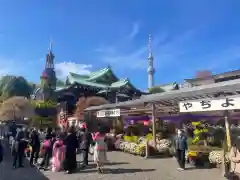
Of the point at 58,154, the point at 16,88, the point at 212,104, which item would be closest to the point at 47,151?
the point at 58,154

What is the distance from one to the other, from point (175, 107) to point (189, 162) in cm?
430

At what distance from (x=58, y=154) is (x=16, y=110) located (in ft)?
83.5

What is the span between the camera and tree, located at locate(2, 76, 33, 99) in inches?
2003

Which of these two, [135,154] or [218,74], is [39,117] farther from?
[218,74]

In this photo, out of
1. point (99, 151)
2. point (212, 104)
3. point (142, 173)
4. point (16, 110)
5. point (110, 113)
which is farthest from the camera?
point (16, 110)

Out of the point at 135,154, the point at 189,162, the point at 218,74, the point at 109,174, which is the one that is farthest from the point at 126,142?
the point at 218,74

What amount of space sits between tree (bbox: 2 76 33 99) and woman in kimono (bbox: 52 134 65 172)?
43373mm

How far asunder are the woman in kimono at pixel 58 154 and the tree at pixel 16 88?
4337 cm

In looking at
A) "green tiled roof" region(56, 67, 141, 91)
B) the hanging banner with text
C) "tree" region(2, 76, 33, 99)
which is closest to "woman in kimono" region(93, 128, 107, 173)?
the hanging banner with text

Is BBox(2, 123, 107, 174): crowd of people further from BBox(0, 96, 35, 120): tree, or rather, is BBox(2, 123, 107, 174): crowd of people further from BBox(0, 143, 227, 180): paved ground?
BBox(0, 96, 35, 120): tree

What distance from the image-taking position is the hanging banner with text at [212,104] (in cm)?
805

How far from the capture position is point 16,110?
33.2m

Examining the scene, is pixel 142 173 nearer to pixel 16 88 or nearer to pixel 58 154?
pixel 58 154

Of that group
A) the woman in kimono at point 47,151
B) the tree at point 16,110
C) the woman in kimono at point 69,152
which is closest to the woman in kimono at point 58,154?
the woman in kimono at point 69,152
